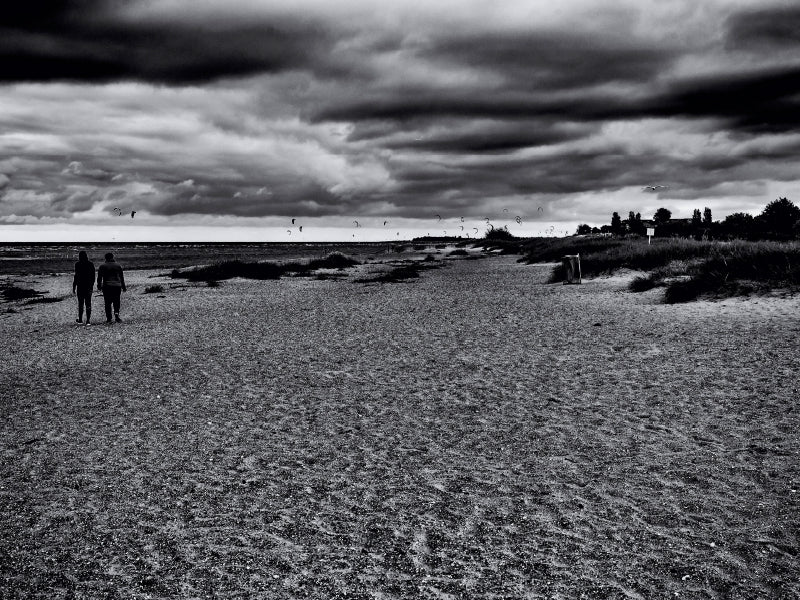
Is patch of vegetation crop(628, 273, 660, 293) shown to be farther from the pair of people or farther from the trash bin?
the pair of people

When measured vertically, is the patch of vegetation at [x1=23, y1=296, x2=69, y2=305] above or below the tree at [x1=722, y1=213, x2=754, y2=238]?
below

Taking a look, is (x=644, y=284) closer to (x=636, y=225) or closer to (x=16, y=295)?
(x=16, y=295)

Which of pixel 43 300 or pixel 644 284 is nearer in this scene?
pixel 644 284

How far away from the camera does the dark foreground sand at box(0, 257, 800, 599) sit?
4.42 m

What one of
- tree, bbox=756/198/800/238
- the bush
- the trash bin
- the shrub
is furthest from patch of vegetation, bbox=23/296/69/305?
the bush

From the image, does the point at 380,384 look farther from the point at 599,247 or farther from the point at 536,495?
the point at 599,247

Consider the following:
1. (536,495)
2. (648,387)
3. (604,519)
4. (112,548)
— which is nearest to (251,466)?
(112,548)

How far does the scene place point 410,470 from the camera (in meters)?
6.40

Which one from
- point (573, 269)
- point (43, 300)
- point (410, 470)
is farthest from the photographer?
point (573, 269)

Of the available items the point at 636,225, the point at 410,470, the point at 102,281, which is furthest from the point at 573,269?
the point at 636,225

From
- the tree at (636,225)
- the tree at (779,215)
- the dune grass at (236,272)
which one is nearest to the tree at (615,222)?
the tree at (636,225)

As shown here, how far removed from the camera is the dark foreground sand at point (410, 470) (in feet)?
14.5

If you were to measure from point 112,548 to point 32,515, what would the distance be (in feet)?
3.64

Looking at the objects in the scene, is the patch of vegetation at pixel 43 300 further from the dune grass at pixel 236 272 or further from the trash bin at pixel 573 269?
the trash bin at pixel 573 269
